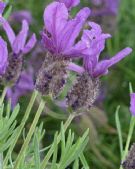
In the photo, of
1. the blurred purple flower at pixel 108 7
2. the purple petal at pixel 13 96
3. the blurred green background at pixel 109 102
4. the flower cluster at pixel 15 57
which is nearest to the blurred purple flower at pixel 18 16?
the blurred green background at pixel 109 102

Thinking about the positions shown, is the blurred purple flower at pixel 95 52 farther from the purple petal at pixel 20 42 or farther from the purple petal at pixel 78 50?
the purple petal at pixel 20 42

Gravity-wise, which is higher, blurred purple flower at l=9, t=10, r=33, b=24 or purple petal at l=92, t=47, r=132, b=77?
purple petal at l=92, t=47, r=132, b=77

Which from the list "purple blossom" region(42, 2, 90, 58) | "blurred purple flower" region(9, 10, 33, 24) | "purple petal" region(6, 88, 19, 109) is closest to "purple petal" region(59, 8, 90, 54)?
"purple blossom" region(42, 2, 90, 58)

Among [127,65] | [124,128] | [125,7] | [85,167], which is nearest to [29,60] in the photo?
[124,128]

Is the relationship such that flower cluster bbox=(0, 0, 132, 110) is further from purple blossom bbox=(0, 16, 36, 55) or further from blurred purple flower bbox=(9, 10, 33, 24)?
blurred purple flower bbox=(9, 10, 33, 24)

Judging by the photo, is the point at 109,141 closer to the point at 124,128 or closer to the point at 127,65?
the point at 124,128

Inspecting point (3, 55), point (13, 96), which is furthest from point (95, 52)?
point (13, 96)
